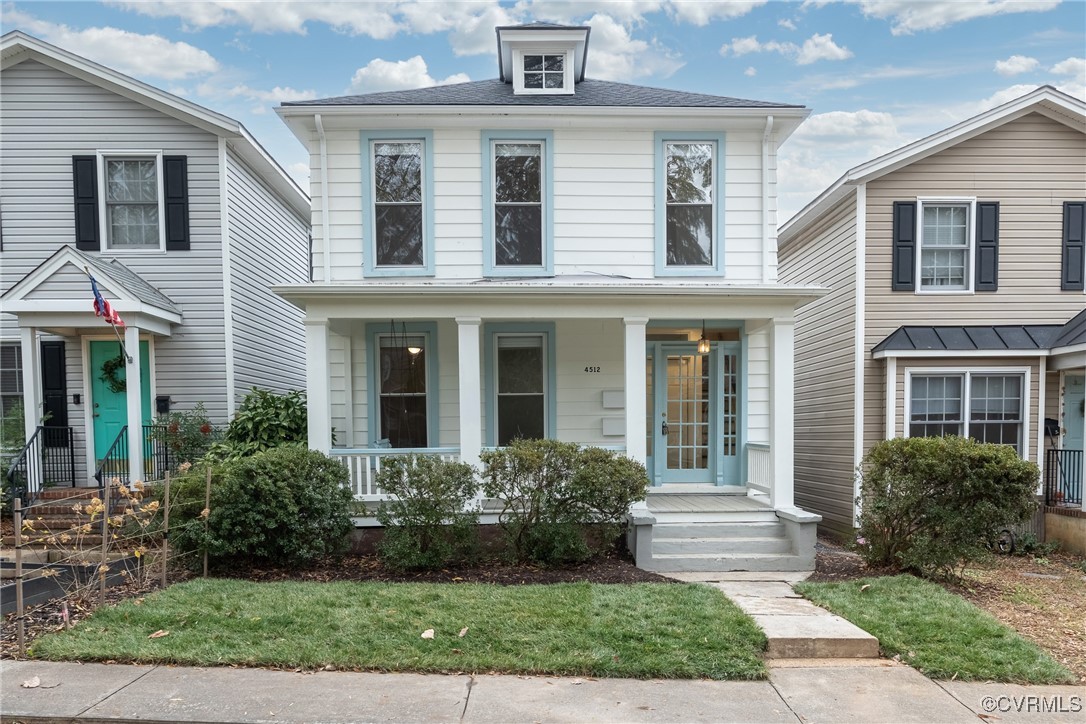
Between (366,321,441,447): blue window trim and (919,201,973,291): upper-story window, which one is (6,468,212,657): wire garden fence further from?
(919,201,973,291): upper-story window

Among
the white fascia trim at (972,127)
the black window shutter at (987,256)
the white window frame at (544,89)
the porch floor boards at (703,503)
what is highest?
the white window frame at (544,89)

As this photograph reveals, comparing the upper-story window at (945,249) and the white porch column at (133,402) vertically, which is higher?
the upper-story window at (945,249)

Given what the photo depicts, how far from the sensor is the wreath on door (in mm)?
8523

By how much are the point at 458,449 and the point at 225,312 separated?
4519 mm

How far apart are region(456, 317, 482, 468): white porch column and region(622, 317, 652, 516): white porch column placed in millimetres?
1784

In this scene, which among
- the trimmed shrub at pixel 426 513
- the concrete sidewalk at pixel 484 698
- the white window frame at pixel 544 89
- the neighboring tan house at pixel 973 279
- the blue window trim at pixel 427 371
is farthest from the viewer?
the neighboring tan house at pixel 973 279

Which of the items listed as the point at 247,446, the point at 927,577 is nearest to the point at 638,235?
the point at 927,577

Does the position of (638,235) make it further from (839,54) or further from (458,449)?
(839,54)

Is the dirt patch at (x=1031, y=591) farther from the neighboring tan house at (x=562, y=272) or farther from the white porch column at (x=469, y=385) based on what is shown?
the white porch column at (x=469, y=385)

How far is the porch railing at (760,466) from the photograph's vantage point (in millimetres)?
7465

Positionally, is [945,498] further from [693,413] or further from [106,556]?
[106,556]

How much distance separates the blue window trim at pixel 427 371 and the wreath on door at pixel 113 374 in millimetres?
3752

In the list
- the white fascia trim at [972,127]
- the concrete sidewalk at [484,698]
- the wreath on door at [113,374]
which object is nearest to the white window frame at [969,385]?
the white fascia trim at [972,127]

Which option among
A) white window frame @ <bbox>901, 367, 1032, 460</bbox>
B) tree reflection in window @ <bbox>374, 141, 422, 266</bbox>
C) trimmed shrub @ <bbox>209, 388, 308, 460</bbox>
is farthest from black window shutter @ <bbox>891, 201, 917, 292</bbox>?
trimmed shrub @ <bbox>209, 388, 308, 460</bbox>
